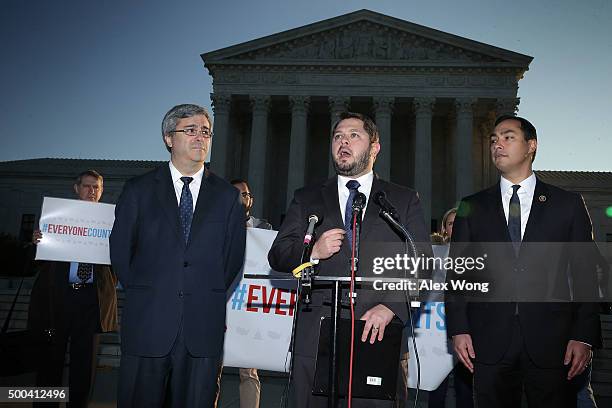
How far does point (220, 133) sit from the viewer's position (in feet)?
128

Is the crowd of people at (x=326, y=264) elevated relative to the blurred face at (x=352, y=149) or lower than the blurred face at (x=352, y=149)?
lower

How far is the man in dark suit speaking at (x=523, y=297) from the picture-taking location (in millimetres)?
3793

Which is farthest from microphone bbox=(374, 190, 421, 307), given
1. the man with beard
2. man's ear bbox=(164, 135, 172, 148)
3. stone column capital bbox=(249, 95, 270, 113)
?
stone column capital bbox=(249, 95, 270, 113)

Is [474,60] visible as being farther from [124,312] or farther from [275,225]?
[124,312]

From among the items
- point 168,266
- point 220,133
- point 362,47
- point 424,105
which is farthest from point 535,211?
point 362,47

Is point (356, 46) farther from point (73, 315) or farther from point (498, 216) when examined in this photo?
point (498, 216)

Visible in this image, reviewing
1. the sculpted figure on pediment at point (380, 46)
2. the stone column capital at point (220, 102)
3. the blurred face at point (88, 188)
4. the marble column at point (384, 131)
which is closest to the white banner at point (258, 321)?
the blurred face at point (88, 188)

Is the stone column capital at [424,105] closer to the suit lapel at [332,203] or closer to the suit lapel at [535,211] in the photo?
the suit lapel at [535,211]

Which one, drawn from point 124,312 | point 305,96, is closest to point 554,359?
point 124,312

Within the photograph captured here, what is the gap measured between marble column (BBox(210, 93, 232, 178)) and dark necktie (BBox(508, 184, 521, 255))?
1378 inches

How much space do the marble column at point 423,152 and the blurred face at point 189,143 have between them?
109ft

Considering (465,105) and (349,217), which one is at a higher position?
(465,105)

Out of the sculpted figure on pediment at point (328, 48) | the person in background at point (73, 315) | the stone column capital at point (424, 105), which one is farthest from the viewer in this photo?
the sculpted figure on pediment at point (328, 48)

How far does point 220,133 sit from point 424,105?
16.5m
